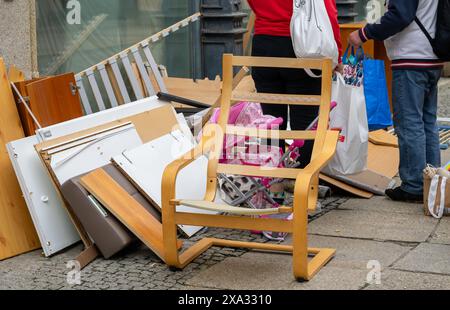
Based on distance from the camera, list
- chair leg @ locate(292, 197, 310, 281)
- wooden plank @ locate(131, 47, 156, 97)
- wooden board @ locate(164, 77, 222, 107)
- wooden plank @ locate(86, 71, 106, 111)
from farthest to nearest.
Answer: wooden board @ locate(164, 77, 222, 107) → wooden plank @ locate(131, 47, 156, 97) → wooden plank @ locate(86, 71, 106, 111) → chair leg @ locate(292, 197, 310, 281)

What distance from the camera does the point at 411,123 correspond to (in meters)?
6.30

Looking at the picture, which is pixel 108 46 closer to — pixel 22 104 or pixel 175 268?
pixel 22 104

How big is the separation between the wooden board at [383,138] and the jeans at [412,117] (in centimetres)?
157

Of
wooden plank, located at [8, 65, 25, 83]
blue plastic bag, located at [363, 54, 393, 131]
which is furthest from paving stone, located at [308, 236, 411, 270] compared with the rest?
blue plastic bag, located at [363, 54, 393, 131]

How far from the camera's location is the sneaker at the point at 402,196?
21.0 feet

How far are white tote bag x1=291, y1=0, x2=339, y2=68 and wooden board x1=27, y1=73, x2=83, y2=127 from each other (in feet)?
5.27

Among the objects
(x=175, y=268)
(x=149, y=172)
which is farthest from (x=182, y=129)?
(x=175, y=268)

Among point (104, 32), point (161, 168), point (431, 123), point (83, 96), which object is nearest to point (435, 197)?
point (431, 123)

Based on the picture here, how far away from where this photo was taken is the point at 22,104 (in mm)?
5801

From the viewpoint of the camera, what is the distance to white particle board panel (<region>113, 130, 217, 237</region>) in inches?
220

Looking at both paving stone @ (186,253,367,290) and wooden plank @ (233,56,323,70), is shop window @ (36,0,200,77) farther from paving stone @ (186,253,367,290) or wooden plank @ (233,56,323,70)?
paving stone @ (186,253,367,290)

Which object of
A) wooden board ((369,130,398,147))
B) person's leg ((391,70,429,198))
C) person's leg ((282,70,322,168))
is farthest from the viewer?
wooden board ((369,130,398,147))

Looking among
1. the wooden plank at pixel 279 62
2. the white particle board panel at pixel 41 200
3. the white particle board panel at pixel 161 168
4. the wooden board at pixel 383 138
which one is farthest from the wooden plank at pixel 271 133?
the wooden board at pixel 383 138

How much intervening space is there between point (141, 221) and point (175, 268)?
0.41 metres
